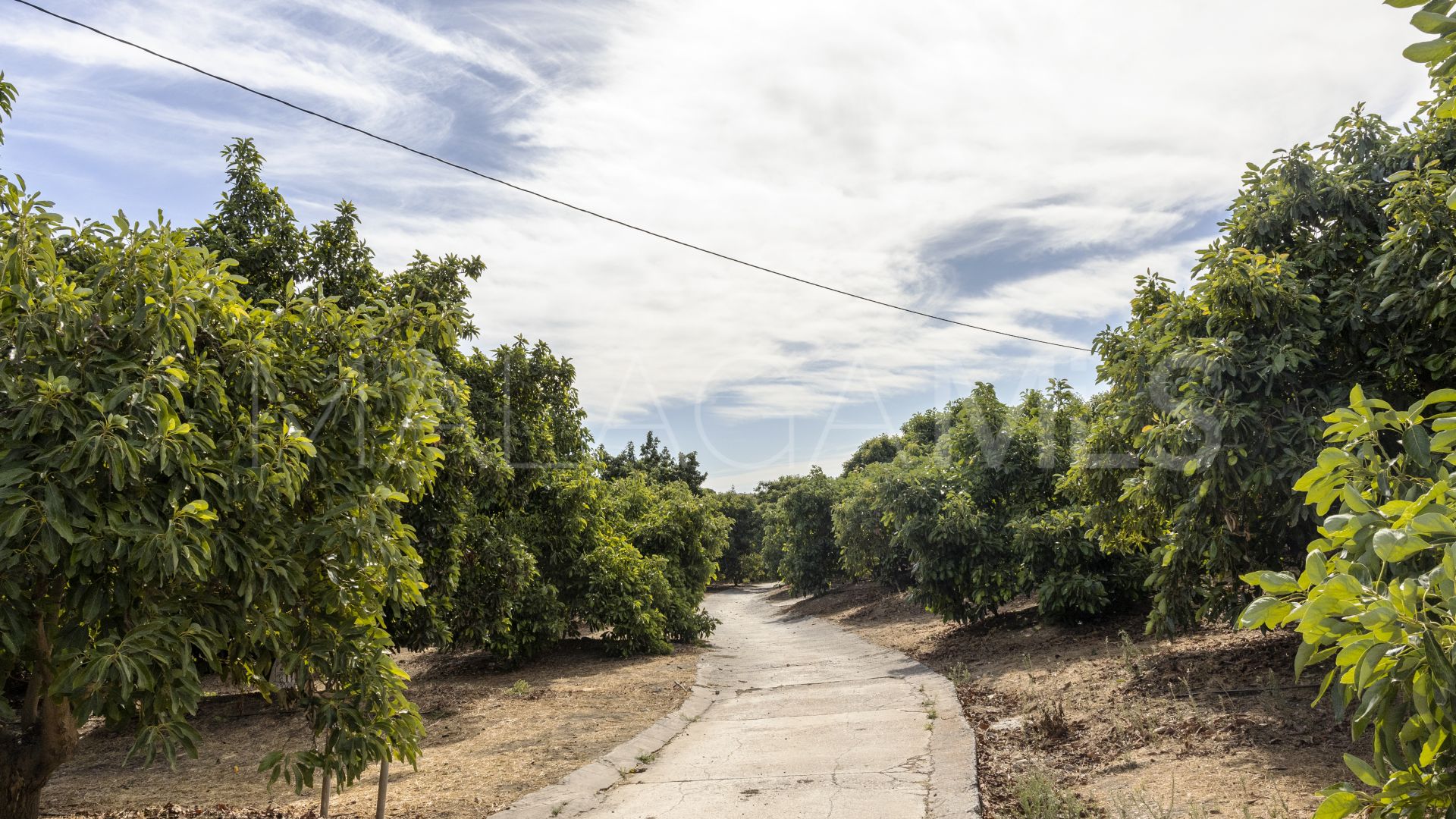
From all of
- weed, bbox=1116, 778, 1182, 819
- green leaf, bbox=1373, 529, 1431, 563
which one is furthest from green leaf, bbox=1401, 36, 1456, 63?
weed, bbox=1116, 778, 1182, 819

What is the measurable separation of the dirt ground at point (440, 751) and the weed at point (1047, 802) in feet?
11.8

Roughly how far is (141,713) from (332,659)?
910 millimetres

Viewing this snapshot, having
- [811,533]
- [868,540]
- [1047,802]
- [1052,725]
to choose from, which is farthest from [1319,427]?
[811,533]

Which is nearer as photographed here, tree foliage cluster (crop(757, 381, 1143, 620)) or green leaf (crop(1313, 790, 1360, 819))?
green leaf (crop(1313, 790, 1360, 819))

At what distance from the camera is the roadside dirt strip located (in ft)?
19.6

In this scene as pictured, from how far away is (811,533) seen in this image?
3250 centimetres

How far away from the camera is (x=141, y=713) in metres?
3.90

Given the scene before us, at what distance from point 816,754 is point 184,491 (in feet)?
18.1

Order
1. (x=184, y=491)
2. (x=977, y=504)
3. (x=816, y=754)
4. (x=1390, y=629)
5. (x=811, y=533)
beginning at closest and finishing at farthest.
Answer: (x=1390, y=629) < (x=184, y=491) < (x=816, y=754) < (x=977, y=504) < (x=811, y=533)

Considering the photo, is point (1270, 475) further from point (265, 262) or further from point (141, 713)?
point (265, 262)

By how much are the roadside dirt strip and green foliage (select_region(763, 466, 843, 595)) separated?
1931 centimetres

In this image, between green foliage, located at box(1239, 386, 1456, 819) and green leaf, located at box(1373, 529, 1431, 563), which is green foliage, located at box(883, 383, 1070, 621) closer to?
green foliage, located at box(1239, 386, 1456, 819)

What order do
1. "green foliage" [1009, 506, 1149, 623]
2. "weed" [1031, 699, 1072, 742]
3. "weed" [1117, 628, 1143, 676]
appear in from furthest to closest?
"green foliage" [1009, 506, 1149, 623], "weed" [1117, 628, 1143, 676], "weed" [1031, 699, 1072, 742]

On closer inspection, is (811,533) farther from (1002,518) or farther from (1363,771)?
(1363,771)
